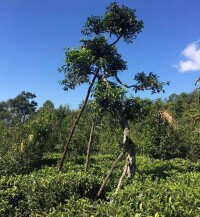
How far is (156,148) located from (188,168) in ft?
22.7

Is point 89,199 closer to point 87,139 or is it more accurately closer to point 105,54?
point 105,54

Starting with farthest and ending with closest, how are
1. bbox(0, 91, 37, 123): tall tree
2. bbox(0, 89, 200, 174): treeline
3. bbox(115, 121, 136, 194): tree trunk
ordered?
1. bbox(0, 91, 37, 123): tall tree
2. bbox(0, 89, 200, 174): treeline
3. bbox(115, 121, 136, 194): tree trunk

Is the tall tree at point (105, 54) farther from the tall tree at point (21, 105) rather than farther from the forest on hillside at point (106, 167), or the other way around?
the tall tree at point (21, 105)

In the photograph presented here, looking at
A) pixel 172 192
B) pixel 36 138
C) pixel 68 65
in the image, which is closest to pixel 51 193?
pixel 172 192

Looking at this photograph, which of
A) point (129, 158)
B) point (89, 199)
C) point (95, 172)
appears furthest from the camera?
point (95, 172)

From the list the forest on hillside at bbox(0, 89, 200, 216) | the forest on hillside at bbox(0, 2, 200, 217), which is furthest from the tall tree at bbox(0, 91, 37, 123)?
the forest on hillside at bbox(0, 2, 200, 217)

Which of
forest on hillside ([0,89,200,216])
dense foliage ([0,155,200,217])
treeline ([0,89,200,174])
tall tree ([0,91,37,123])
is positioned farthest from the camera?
tall tree ([0,91,37,123])

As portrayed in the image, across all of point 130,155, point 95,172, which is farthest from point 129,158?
point 95,172

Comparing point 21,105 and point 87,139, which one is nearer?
point 87,139

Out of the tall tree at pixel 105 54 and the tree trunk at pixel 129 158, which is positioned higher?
the tall tree at pixel 105 54

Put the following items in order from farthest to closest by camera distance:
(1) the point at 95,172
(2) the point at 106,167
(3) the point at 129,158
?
(2) the point at 106,167, (1) the point at 95,172, (3) the point at 129,158

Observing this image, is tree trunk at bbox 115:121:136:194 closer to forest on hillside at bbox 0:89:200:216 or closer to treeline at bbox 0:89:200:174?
forest on hillside at bbox 0:89:200:216

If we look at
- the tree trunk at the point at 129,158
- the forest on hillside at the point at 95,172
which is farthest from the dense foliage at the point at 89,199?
the tree trunk at the point at 129,158

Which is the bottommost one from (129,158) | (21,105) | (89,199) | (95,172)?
(89,199)
